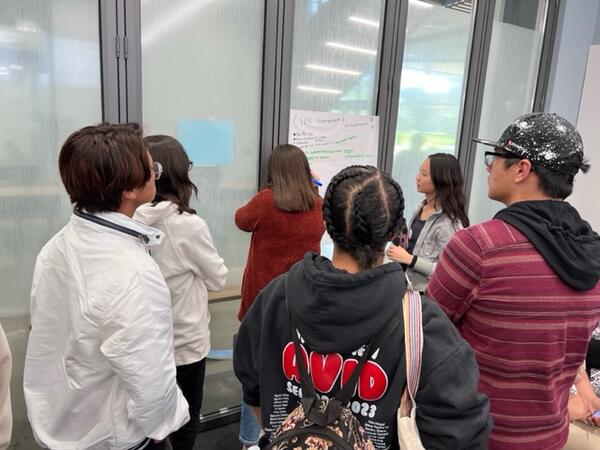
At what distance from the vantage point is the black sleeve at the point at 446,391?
2.55 ft

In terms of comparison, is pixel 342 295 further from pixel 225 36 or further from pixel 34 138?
pixel 225 36

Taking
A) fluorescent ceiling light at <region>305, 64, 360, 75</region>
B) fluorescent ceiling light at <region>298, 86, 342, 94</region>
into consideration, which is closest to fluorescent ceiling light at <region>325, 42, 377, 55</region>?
fluorescent ceiling light at <region>305, 64, 360, 75</region>

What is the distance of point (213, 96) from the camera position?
204 cm

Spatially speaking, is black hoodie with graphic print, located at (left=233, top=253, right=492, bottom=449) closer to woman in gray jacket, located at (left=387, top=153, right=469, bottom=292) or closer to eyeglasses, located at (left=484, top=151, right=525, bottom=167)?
eyeglasses, located at (left=484, top=151, right=525, bottom=167)

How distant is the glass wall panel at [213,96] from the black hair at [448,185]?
90 cm

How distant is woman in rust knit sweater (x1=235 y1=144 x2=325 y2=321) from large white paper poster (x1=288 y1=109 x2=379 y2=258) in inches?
15.8

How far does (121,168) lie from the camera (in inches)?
40.4

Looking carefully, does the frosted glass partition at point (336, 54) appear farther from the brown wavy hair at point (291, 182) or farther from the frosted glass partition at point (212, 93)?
the brown wavy hair at point (291, 182)

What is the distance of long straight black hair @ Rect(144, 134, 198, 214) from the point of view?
1467mm

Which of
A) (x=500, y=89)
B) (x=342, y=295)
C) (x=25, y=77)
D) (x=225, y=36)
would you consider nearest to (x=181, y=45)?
(x=225, y=36)

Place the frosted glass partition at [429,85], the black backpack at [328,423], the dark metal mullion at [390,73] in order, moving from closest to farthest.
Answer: the black backpack at [328,423]
the dark metal mullion at [390,73]
the frosted glass partition at [429,85]

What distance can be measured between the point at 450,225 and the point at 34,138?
1795 millimetres

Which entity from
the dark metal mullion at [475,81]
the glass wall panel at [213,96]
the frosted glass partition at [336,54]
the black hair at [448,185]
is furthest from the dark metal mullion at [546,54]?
the glass wall panel at [213,96]

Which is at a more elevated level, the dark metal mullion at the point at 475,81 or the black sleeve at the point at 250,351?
the dark metal mullion at the point at 475,81
